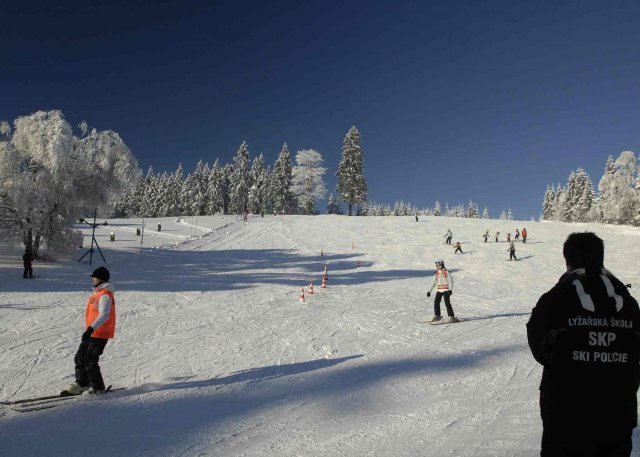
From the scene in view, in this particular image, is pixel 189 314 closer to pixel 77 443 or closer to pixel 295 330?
pixel 295 330

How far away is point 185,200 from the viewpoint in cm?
9244

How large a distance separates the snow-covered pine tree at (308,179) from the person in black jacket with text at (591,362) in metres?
77.0

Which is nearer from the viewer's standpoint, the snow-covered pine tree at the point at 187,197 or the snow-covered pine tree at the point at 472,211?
the snow-covered pine tree at the point at 187,197

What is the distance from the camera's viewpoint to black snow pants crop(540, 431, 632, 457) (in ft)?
8.32

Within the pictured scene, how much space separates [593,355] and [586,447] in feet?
1.82

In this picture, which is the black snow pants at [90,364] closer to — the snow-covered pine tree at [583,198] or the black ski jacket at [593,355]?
the black ski jacket at [593,355]

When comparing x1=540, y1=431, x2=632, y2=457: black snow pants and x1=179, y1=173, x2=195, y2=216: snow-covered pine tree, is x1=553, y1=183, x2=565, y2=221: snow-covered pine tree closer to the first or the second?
x1=179, y1=173, x2=195, y2=216: snow-covered pine tree

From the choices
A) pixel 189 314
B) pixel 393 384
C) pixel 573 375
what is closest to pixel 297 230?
pixel 189 314

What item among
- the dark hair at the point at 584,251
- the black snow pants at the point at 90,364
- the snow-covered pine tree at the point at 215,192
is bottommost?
the black snow pants at the point at 90,364

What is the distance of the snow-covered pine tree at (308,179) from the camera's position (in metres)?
79.8

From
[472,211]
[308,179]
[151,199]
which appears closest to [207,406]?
[308,179]

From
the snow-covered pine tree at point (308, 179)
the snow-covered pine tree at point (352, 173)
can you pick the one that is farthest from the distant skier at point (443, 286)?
the snow-covered pine tree at point (308, 179)

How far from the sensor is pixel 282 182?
8162 centimetres

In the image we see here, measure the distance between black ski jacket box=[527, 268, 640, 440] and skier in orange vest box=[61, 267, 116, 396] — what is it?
6.30 metres
